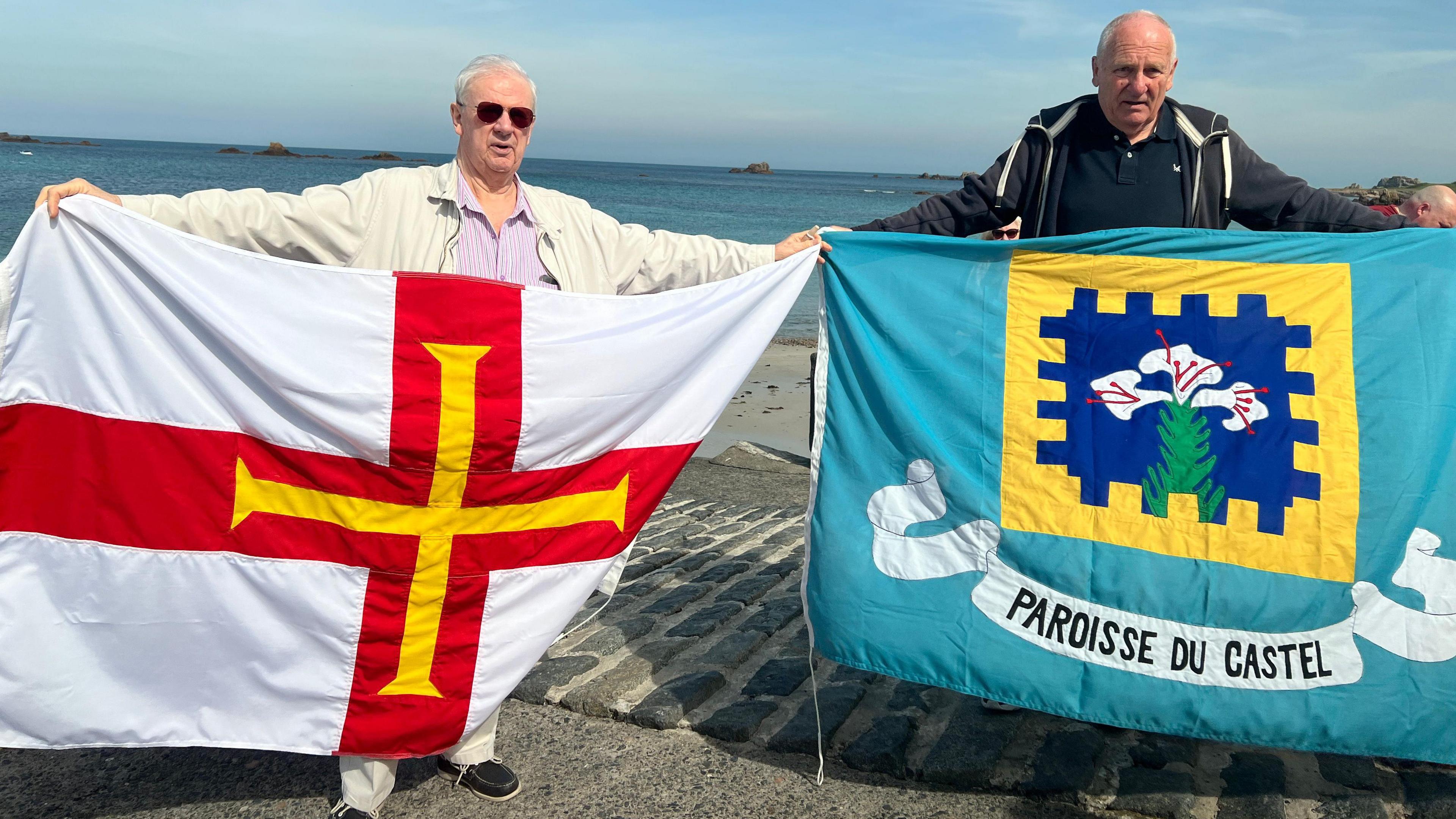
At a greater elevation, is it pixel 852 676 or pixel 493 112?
pixel 493 112

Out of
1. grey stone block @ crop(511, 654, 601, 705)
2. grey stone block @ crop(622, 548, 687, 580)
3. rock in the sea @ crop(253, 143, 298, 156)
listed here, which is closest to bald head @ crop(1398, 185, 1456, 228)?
grey stone block @ crop(622, 548, 687, 580)

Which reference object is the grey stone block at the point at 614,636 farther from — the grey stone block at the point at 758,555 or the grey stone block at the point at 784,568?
the grey stone block at the point at 758,555

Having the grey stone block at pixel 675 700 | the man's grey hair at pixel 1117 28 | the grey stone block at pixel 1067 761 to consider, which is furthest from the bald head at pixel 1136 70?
the grey stone block at pixel 675 700

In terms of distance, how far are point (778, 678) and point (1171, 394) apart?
1946mm

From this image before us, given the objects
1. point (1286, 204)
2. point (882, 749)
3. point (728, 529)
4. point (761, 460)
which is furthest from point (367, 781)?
point (761, 460)

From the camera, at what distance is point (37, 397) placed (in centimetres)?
311

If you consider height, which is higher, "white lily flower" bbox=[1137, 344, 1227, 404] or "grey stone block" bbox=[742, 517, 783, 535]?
"white lily flower" bbox=[1137, 344, 1227, 404]

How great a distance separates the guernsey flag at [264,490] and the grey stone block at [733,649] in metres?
1.15

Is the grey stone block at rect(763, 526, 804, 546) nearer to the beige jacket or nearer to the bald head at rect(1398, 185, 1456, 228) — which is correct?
the beige jacket

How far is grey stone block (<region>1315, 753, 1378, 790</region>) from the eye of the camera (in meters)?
3.46

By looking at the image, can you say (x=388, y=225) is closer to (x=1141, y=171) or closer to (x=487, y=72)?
(x=487, y=72)

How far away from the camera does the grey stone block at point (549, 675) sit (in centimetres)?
410

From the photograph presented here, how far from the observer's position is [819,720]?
353cm

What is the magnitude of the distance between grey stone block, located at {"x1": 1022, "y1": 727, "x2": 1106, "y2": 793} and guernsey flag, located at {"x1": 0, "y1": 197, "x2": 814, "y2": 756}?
1820 millimetres
